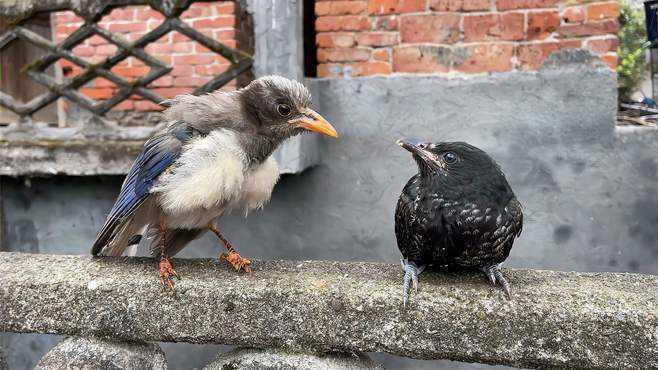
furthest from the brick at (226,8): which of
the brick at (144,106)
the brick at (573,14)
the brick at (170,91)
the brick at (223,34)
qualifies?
the brick at (573,14)

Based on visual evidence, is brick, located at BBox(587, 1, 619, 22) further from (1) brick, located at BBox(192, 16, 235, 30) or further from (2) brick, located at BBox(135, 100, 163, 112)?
(2) brick, located at BBox(135, 100, 163, 112)

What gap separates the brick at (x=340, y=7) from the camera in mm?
3473

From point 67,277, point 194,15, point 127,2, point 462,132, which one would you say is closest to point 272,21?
point 127,2

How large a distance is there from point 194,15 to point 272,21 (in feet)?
5.97

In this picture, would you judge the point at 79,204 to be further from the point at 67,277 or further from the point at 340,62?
the point at 67,277

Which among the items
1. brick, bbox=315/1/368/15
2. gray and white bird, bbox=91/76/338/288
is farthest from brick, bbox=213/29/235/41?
gray and white bird, bbox=91/76/338/288

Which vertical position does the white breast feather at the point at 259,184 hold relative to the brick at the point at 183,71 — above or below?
below

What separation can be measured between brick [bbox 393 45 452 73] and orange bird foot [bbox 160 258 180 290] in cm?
224

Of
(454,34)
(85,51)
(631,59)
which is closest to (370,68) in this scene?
(454,34)

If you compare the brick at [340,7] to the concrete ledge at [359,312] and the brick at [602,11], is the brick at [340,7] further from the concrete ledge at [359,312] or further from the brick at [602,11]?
the concrete ledge at [359,312]

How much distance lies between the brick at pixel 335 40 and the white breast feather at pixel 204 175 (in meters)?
1.90

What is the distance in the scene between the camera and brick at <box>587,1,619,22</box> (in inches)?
124

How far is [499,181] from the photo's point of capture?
1672mm

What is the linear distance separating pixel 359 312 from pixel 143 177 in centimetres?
94
